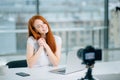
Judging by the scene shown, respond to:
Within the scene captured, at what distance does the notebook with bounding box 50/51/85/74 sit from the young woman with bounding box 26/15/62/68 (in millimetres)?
298

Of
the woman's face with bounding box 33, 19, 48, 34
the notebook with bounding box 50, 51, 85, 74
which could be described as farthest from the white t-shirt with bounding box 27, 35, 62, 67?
the notebook with bounding box 50, 51, 85, 74

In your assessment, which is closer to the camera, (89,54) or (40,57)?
(89,54)

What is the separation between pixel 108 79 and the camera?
274 cm

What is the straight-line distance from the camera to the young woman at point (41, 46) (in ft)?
10.0

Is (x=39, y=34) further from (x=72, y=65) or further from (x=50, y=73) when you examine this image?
(x=72, y=65)

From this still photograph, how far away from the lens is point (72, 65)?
8.48 feet

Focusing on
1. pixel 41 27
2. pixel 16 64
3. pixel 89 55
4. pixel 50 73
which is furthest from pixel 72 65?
pixel 16 64

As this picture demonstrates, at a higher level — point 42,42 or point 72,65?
point 42,42

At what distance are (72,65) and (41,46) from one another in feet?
1.94

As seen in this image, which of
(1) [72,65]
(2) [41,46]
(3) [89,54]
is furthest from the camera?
(2) [41,46]

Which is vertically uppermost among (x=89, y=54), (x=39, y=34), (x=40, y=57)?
(x=39, y=34)

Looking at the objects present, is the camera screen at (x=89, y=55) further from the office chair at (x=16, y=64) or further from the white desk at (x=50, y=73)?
the office chair at (x=16, y=64)

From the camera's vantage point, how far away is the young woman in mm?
3053

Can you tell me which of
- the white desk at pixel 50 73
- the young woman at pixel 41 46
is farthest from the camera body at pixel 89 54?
the young woman at pixel 41 46
